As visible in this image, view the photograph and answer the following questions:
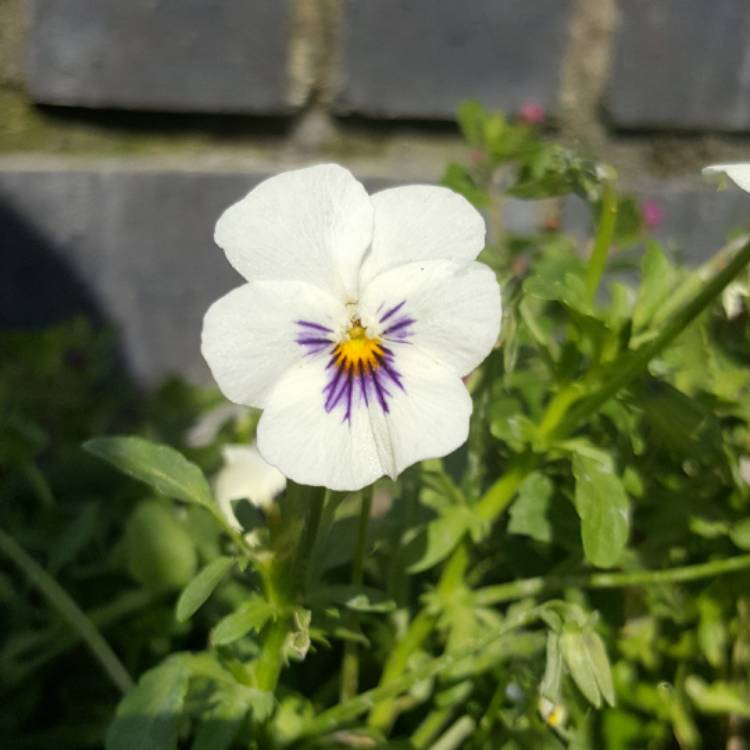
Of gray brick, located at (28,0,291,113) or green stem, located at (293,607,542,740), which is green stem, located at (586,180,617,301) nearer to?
green stem, located at (293,607,542,740)

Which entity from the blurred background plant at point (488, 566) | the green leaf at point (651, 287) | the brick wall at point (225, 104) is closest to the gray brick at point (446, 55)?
the brick wall at point (225, 104)

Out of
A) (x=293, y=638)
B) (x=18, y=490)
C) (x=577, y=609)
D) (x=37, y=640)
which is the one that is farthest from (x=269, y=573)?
(x=18, y=490)

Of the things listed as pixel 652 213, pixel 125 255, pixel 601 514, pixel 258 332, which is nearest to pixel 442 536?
pixel 601 514

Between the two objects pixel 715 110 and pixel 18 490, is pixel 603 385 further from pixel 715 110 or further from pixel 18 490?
pixel 715 110

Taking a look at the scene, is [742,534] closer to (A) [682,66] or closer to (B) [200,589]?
(B) [200,589]

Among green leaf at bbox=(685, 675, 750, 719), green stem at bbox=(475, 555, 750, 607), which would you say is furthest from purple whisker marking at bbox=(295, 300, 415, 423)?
green leaf at bbox=(685, 675, 750, 719)

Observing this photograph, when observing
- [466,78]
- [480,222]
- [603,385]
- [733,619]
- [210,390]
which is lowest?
[210,390]
